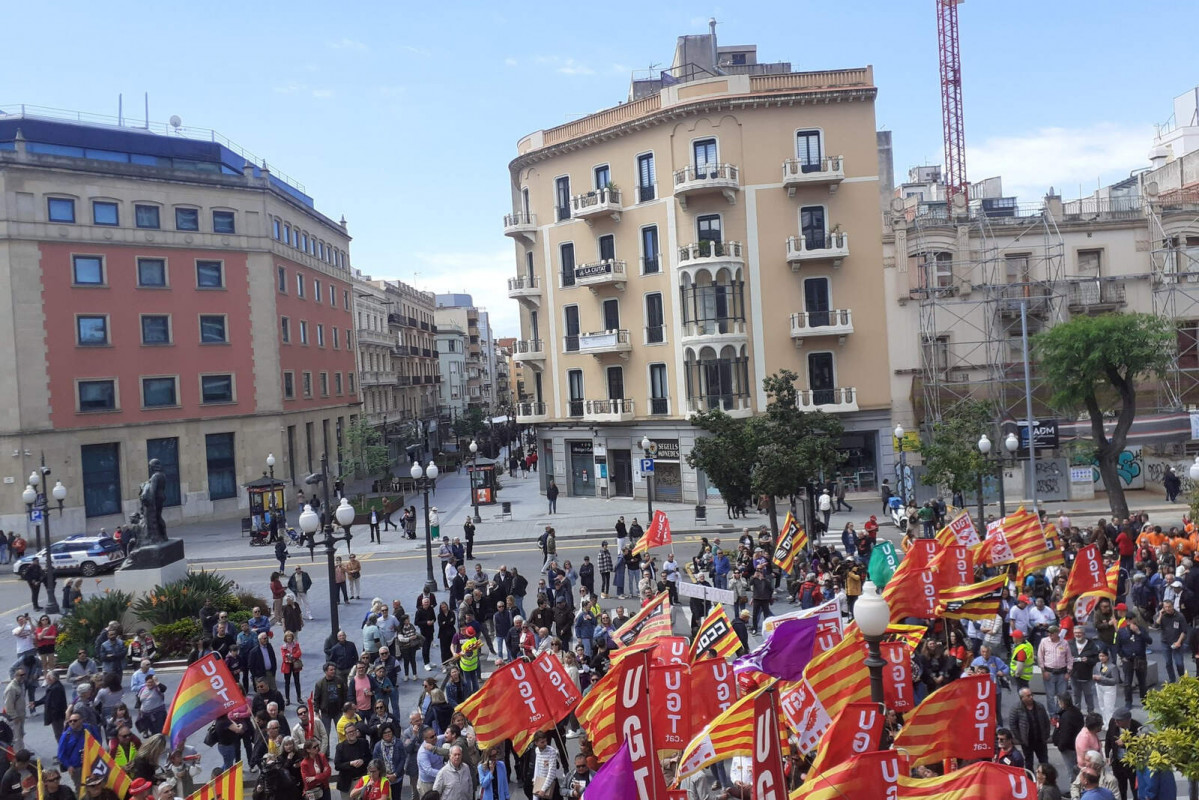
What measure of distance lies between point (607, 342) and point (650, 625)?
32566 mm

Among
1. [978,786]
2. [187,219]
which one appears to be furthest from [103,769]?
[187,219]

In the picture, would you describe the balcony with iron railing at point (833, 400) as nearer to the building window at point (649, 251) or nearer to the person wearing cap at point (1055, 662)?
the building window at point (649, 251)

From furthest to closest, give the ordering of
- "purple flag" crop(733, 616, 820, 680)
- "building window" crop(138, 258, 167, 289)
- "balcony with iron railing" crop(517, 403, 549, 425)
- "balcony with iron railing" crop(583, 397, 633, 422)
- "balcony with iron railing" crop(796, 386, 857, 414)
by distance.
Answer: "balcony with iron railing" crop(517, 403, 549, 425), "building window" crop(138, 258, 167, 289), "balcony with iron railing" crop(583, 397, 633, 422), "balcony with iron railing" crop(796, 386, 857, 414), "purple flag" crop(733, 616, 820, 680)

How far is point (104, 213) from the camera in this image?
4597 centimetres

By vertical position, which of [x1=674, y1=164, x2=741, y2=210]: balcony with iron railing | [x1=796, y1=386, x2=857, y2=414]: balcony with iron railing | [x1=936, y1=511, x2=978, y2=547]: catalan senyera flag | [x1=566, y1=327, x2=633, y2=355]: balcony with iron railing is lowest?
[x1=936, y1=511, x2=978, y2=547]: catalan senyera flag

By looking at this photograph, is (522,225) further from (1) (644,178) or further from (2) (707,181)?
(2) (707,181)

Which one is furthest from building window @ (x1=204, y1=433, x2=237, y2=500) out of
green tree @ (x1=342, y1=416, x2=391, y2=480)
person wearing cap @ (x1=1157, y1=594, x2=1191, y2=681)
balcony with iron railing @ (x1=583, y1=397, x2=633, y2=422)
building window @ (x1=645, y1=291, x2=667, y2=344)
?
person wearing cap @ (x1=1157, y1=594, x2=1191, y2=681)

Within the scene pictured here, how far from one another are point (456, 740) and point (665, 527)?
13121 mm

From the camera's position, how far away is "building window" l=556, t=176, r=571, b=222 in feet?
163

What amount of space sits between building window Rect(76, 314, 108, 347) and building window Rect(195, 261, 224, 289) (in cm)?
521

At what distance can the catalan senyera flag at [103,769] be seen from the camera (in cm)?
1120

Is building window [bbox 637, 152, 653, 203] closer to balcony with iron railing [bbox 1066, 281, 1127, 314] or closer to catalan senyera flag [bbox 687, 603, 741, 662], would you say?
balcony with iron railing [bbox 1066, 281, 1127, 314]

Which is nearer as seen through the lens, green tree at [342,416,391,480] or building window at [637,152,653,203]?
building window at [637,152,653,203]

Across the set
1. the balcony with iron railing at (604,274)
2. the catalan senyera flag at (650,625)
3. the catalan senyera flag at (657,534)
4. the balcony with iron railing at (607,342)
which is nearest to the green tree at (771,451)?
the catalan senyera flag at (657,534)
